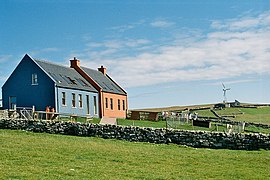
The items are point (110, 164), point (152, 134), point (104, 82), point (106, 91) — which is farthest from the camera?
point (104, 82)

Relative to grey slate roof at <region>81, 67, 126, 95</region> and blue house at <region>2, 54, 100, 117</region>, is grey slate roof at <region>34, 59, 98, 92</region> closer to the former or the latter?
blue house at <region>2, 54, 100, 117</region>

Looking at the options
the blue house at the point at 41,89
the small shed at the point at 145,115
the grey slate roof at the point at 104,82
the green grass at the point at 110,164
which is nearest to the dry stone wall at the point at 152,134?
the green grass at the point at 110,164

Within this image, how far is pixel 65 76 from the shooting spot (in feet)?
145

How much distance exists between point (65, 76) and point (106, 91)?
7.38m

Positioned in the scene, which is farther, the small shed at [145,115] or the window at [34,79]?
the small shed at [145,115]

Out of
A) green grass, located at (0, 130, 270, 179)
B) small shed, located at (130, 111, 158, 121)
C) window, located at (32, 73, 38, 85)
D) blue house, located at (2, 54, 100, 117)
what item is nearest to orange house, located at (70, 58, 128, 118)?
small shed, located at (130, 111, 158, 121)

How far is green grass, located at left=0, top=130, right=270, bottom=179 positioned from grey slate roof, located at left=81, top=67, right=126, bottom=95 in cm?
2890

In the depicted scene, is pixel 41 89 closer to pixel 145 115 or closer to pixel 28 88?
pixel 28 88

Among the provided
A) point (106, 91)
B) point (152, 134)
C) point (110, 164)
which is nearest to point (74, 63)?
point (106, 91)

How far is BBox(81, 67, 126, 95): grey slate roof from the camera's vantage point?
51028mm

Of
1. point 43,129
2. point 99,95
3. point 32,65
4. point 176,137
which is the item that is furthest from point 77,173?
point 99,95

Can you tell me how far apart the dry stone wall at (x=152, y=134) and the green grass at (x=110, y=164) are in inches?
202

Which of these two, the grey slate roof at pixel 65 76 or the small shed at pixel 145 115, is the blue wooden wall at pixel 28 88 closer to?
the grey slate roof at pixel 65 76

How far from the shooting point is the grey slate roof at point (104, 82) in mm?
51028
